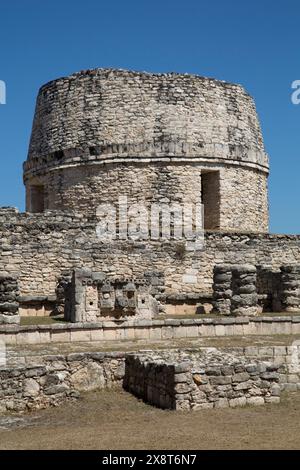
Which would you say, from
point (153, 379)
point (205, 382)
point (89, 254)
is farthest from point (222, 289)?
point (205, 382)

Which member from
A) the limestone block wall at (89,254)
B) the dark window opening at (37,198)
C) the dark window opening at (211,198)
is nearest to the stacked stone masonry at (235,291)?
the limestone block wall at (89,254)

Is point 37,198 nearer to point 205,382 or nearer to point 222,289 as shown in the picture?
point 222,289

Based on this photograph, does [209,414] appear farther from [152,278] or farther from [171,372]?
[152,278]

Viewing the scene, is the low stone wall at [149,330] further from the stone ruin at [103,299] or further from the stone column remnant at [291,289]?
the stone column remnant at [291,289]

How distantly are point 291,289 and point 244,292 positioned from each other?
2016mm

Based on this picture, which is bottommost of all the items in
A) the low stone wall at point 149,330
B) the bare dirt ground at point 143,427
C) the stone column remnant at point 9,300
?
the bare dirt ground at point 143,427

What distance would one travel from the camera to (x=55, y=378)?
9125 mm

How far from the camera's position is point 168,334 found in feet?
46.2

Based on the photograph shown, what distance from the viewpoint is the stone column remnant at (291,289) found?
17797 millimetres

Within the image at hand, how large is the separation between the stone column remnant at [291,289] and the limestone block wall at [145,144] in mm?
4552

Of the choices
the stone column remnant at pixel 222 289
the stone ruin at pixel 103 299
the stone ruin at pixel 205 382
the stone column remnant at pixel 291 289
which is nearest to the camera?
the stone ruin at pixel 205 382

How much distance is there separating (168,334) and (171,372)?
Result: 5.44 m
